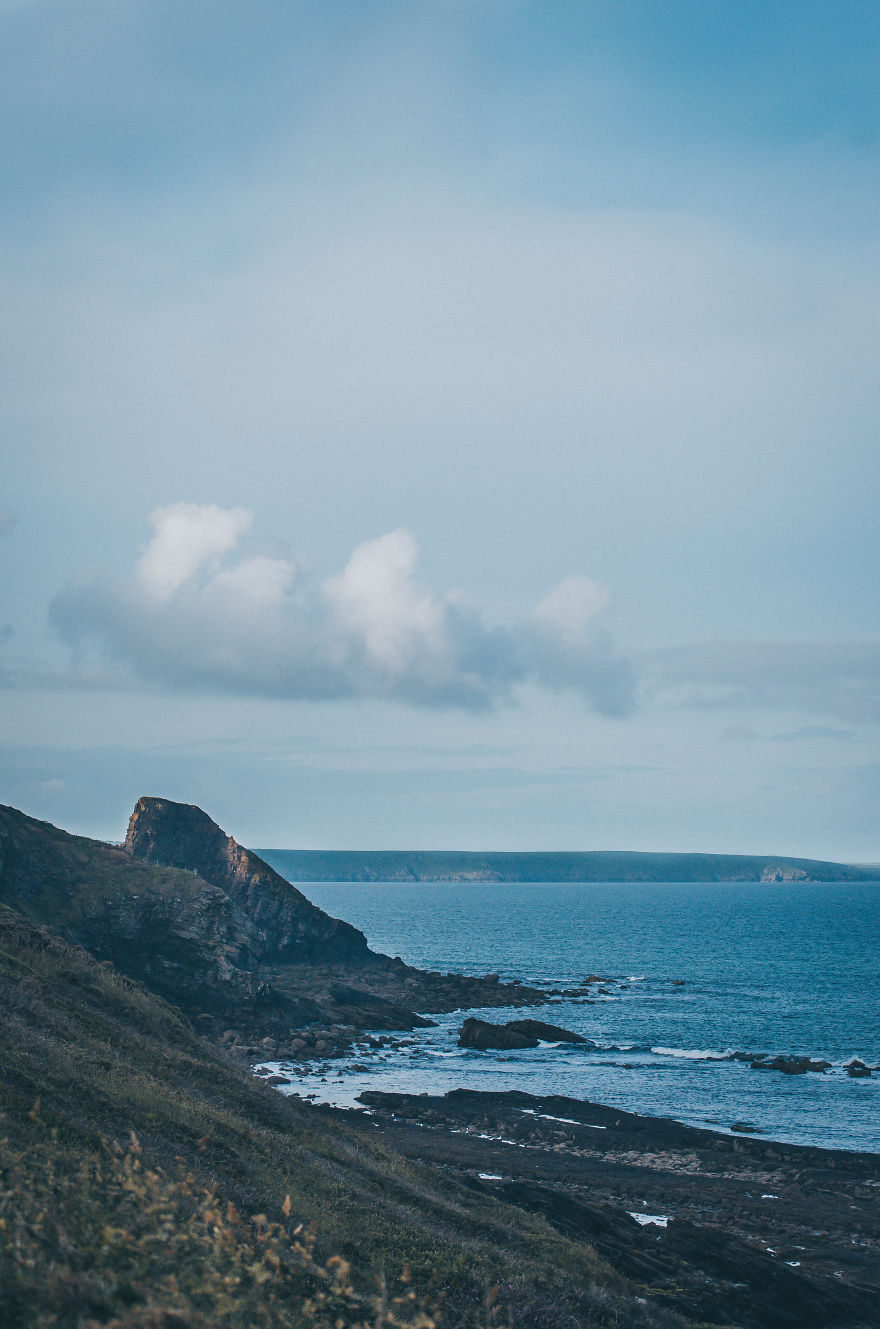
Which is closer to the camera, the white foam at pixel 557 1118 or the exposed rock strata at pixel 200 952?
the white foam at pixel 557 1118

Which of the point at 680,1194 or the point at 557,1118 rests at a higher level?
the point at 680,1194

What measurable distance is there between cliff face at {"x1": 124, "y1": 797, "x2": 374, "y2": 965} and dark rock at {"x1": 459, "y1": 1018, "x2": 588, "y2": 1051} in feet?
91.7

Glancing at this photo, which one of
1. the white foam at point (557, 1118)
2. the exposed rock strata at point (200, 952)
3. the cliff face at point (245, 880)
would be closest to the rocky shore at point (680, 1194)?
the white foam at point (557, 1118)

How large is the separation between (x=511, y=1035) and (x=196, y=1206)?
63.3m

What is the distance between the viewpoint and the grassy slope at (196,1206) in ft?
Result: 31.9

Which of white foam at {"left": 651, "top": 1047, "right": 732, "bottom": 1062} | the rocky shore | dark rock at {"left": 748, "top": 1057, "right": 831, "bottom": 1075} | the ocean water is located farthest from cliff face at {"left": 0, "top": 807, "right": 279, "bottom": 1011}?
dark rock at {"left": 748, "top": 1057, "right": 831, "bottom": 1075}

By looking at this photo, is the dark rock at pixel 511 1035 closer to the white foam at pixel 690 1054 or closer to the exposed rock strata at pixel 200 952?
the white foam at pixel 690 1054

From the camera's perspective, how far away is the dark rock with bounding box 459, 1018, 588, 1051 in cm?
7088

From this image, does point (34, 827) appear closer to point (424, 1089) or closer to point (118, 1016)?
point (424, 1089)

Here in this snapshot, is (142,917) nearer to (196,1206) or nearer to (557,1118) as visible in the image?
(557,1118)

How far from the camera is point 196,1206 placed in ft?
44.5

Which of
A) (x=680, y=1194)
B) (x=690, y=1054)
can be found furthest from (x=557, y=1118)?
(x=690, y=1054)

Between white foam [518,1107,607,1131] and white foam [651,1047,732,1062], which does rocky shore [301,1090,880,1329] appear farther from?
white foam [651,1047,732,1062]

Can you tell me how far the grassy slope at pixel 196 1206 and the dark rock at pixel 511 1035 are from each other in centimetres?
4327
